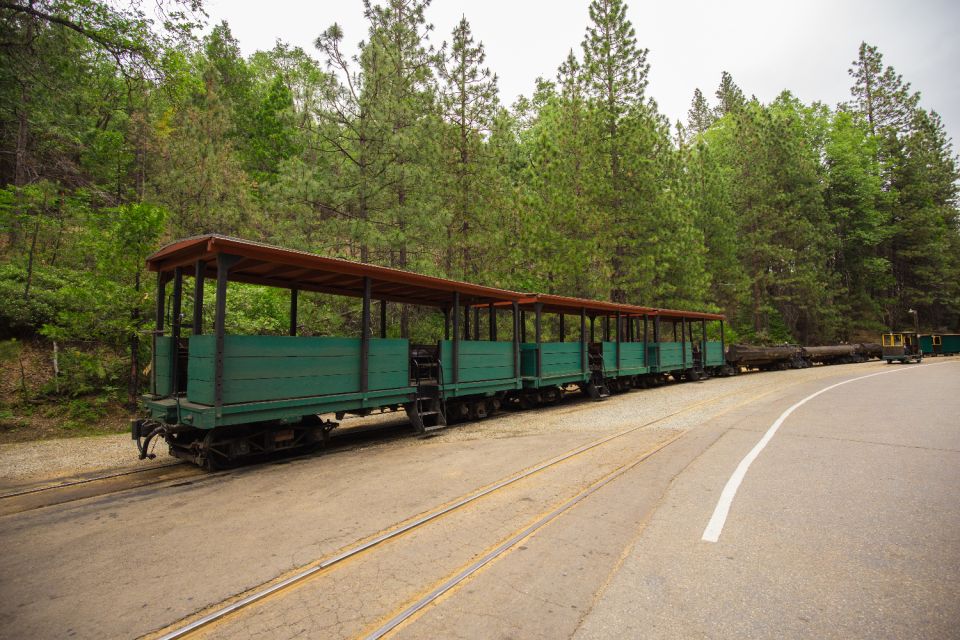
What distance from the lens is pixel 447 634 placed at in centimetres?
251

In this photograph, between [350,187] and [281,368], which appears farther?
[350,187]

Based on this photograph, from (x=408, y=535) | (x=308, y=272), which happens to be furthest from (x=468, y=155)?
(x=408, y=535)

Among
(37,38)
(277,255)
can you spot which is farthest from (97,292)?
(277,255)

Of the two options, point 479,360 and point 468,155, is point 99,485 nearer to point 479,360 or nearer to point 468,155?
point 479,360

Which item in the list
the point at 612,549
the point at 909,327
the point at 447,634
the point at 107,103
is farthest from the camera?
the point at 909,327

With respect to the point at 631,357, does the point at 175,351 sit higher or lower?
higher

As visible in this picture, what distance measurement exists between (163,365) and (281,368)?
2.26 metres

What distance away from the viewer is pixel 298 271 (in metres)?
8.15

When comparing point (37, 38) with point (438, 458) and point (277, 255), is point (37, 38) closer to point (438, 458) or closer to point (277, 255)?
point (277, 255)

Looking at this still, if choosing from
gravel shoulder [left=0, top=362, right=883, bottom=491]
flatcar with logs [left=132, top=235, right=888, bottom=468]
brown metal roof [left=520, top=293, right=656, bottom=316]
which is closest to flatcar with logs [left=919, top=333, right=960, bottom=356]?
brown metal roof [left=520, top=293, right=656, bottom=316]

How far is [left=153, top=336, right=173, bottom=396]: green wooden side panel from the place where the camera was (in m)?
7.15

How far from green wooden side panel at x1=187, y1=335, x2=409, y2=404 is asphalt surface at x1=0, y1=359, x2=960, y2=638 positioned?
113cm

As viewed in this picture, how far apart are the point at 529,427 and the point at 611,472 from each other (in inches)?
152

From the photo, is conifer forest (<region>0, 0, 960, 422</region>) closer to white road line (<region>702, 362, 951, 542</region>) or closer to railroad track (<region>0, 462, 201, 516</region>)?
railroad track (<region>0, 462, 201, 516</region>)
